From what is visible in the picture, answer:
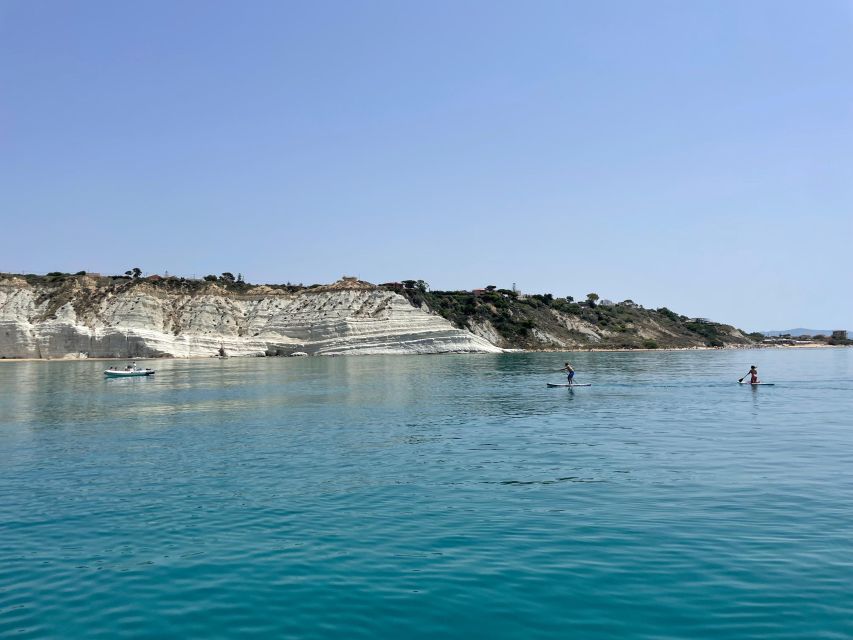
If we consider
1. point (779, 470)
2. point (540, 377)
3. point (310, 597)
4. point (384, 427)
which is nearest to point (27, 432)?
point (384, 427)

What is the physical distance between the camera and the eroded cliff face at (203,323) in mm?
109812

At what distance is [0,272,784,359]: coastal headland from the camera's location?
110 m

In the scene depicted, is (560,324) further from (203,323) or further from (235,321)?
(203,323)

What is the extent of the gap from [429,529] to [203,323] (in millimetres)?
115924

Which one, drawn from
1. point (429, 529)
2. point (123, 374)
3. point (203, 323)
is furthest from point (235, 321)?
point (429, 529)

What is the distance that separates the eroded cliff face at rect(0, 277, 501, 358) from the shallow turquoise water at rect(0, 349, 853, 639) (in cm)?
8667

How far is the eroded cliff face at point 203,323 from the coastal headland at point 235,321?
183mm

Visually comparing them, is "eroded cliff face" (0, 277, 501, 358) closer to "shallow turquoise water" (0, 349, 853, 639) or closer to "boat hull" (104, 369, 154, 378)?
"boat hull" (104, 369, 154, 378)

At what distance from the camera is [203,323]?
12238cm

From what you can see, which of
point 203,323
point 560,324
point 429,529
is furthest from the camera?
point 560,324

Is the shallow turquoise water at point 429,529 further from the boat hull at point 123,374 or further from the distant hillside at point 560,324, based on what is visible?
the distant hillside at point 560,324

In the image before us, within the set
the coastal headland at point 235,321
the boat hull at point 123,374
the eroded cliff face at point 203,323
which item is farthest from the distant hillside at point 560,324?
the boat hull at point 123,374

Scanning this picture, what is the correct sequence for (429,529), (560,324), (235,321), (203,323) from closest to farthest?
1. (429,529)
2. (203,323)
3. (235,321)
4. (560,324)

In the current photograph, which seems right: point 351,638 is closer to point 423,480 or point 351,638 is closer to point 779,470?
point 423,480
